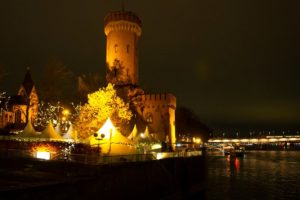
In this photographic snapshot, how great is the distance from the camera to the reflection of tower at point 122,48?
6719cm

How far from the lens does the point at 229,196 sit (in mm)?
37156

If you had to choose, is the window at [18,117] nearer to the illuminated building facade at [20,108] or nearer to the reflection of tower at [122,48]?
the illuminated building facade at [20,108]

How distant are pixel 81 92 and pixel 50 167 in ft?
118

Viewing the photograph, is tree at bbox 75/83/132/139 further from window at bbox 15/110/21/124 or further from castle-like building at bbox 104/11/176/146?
window at bbox 15/110/21/124

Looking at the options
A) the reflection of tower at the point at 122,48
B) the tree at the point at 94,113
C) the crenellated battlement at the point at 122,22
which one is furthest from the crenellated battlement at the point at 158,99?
the tree at the point at 94,113

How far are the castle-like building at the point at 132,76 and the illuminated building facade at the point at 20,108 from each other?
1957cm

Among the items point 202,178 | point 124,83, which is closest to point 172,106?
point 124,83

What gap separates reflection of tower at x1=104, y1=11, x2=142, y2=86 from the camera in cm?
6719

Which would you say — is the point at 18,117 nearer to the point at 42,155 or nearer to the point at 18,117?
the point at 18,117

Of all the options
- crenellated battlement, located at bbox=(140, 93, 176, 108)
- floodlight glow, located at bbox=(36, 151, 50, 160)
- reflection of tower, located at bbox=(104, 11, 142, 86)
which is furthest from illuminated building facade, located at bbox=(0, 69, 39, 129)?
floodlight glow, located at bbox=(36, 151, 50, 160)

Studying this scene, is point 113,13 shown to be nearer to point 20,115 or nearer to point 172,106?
point 172,106

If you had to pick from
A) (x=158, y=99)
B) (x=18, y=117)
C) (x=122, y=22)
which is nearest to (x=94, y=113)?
(x=158, y=99)

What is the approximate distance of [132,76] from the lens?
67.8 metres

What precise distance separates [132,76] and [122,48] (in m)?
5.63
